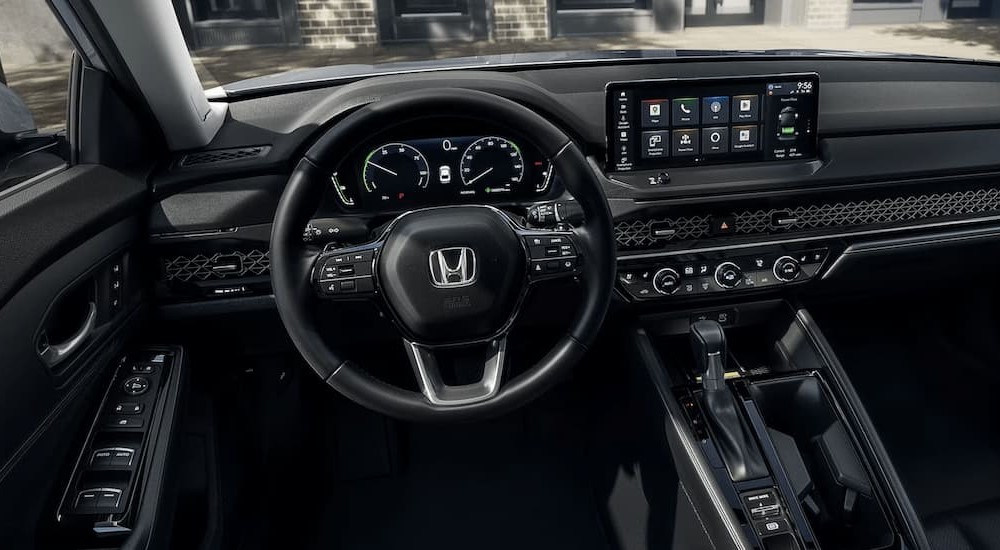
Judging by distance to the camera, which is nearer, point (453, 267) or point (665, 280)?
point (453, 267)

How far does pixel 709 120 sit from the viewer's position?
69.4 inches

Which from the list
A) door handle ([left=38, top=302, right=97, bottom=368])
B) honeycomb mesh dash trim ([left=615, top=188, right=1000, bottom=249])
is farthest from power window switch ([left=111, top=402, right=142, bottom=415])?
honeycomb mesh dash trim ([left=615, top=188, right=1000, bottom=249])

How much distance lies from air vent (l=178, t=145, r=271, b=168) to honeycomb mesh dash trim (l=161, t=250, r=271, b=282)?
0.21m

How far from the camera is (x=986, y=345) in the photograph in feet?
7.71

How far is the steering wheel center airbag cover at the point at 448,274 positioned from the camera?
4.52ft

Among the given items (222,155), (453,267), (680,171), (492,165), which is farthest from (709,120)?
(222,155)

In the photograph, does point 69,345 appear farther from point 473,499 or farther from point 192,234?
point 473,499

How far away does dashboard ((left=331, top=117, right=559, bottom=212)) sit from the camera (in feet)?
5.30

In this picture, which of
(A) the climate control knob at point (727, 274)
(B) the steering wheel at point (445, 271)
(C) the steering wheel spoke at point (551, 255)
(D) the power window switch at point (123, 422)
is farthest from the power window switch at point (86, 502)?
(A) the climate control knob at point (727, 274)

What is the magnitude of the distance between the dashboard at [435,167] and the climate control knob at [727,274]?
509mm

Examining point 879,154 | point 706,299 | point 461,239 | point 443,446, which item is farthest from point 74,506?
Answer: point 879,154

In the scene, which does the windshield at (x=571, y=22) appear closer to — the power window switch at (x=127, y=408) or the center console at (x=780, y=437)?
the center console at (x=780, y=437)

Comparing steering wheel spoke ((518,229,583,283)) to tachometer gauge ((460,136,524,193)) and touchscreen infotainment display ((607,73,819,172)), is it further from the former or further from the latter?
touchscreen infotainment display ((607,73,819,172))

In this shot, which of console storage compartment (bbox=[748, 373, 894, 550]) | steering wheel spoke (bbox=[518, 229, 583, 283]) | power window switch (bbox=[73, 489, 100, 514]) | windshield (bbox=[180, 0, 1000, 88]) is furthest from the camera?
windshield (bbox=[180, 0, 1000, 88])
